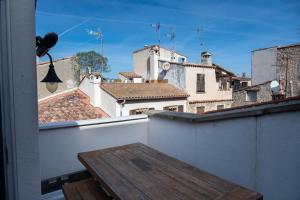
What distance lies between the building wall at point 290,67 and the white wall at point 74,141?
1330 centimetres

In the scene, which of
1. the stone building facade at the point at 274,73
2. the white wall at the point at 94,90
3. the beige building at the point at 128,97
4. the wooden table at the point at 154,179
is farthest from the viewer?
the stone building facade at the point at 274,73

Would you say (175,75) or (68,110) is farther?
(175,75)

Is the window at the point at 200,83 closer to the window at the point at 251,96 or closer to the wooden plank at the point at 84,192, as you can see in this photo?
the window at the point at 251,96

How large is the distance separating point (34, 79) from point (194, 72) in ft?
47.2

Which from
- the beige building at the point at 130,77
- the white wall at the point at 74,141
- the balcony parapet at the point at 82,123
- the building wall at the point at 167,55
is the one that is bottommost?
the white wall at the point at 74,141

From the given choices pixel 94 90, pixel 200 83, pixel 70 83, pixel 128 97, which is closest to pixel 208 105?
pixel 200 83

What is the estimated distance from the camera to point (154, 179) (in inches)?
64.6

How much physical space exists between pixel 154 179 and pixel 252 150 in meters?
1.28

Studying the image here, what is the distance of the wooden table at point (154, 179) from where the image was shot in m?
1.40

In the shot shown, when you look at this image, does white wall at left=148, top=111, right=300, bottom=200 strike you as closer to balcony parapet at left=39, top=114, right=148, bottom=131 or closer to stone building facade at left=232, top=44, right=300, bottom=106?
balcony parapet at left=39, top=114, right=148, bottom=131

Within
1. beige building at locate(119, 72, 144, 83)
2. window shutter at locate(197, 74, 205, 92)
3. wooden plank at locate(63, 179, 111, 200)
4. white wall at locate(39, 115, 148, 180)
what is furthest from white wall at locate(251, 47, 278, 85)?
wooden plank at locate(63, 179, 111, 200)

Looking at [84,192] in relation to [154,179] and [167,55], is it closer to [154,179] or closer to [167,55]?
[154,179]

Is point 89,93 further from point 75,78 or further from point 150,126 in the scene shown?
point 150,126

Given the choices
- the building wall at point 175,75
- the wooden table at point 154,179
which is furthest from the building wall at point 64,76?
the wooden table at point 154,179
